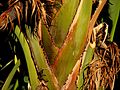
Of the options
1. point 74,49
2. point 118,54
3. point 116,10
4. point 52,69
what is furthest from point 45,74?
point 116,10

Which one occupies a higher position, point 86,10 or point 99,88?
point 86,10

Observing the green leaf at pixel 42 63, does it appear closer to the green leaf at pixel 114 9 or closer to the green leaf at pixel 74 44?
the green leaf at pixel 74 44

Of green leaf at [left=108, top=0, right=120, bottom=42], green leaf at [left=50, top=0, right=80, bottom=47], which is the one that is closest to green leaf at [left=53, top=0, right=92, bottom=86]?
green leaf at [left=50, top=0, right=80, bottom=47]

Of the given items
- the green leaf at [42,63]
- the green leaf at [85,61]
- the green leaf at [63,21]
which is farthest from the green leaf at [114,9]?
the green leaf at [42,63]

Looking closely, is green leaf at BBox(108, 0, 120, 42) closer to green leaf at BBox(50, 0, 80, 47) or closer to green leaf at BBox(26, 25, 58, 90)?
green leaf at BBox(50, 0, 80, 47)

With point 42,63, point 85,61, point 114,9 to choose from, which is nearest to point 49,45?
point 42,63

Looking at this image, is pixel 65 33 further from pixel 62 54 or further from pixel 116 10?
pixel 116 10
